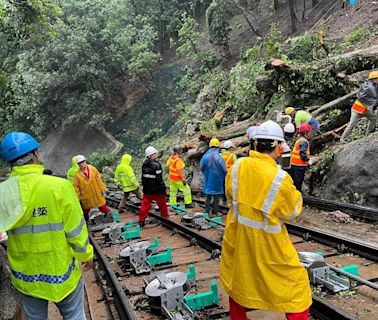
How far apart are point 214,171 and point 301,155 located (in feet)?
6.29

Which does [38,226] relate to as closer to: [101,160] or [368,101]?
[368,101]

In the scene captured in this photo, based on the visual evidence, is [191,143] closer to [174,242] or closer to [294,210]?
[174,242]

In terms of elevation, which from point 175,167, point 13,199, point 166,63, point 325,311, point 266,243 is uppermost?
point 166,63

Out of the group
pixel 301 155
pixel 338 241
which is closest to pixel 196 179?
pixel 301 155

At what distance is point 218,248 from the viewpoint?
6934mm

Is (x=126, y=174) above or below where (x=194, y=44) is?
below

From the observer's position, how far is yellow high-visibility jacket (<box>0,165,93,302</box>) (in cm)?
315

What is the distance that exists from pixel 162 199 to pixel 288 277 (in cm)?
666

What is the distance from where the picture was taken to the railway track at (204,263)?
460 centimetres

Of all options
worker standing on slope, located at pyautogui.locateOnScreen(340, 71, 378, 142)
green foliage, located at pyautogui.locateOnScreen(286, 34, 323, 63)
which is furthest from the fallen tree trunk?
green foliage, located at pyautogui.locateOnScreen(286, 34, 323, 63)

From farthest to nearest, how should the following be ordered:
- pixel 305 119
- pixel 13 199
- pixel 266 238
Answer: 1. pixel 305 119
2. pixel 266 238
3. pixel 13 199

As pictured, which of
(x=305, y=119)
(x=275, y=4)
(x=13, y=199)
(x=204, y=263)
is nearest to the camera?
(x=13, y=199)

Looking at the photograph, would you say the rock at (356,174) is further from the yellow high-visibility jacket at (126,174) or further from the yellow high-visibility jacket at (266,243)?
the yellow high-visibility jacket at (266,243)

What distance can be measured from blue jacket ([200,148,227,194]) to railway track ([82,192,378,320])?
1.08m
